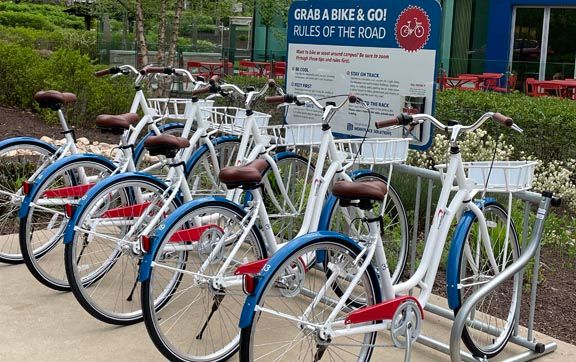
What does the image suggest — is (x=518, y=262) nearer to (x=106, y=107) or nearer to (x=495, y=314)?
(x=495, y=314)

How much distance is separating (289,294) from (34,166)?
3.70 m

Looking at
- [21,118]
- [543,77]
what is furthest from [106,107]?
[543,77]

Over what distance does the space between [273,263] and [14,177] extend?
13.3 feet

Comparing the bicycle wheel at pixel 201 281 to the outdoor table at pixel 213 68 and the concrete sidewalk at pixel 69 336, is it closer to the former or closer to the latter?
the concrete sidewalk at pixel 69 336

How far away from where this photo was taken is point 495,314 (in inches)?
194

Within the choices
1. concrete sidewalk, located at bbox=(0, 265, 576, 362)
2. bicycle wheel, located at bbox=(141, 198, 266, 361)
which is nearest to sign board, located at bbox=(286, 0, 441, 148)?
bicycle wheel, located at bbox=(141, 198, 266, 361)

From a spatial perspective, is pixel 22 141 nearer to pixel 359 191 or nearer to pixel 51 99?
pixel 51 99

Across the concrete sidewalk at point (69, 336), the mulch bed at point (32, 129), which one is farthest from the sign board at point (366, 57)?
the mulch bed at point (32, 129)

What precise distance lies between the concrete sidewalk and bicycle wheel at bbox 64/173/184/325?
0.13 m

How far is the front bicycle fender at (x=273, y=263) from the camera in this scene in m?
3.22

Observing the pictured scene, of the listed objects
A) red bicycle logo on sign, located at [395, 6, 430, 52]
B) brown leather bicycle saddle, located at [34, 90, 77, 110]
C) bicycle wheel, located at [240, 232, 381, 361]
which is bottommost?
bicycle wheel, located at [240, 232, 381, 361]

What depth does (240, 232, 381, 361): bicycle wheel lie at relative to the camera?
327 cm

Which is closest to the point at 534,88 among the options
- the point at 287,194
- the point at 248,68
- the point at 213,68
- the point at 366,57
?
the point at 248,68

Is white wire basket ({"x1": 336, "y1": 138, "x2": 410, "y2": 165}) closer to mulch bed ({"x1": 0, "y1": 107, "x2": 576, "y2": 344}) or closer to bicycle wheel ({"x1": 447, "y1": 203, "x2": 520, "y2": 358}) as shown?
bicycle wheel ({"x1": 447, "y1": 203, "x2": 520, "y2": 358})
